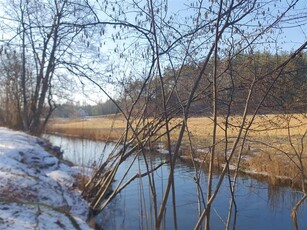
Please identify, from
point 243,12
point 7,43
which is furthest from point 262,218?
point 7,43

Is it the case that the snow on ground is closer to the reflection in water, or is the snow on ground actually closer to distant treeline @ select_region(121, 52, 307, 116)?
the reflection in water

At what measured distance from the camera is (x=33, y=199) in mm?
5805

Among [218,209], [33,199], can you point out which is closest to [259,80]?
[33,199]

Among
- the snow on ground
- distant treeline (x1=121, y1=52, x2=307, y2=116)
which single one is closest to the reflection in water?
the snow on ground

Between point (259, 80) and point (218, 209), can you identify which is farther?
point (218, 209)

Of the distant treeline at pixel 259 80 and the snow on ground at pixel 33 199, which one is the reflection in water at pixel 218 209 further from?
the distant treeline at pixel 259 80

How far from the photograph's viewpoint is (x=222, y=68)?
3.17m

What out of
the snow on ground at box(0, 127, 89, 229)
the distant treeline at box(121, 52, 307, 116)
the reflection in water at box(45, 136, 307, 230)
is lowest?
the reflection in water at box(45, 136, 307, 230)

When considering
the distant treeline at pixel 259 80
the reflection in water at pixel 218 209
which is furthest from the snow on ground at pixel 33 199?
the distant treeline at pixel 259 80

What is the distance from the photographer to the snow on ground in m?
4.55

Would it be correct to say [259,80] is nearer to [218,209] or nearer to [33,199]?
[33,199]

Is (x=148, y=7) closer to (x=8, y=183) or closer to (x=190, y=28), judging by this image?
(x=190, y=28)

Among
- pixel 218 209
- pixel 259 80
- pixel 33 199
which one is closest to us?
pixel 259 80

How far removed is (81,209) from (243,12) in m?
5.19
